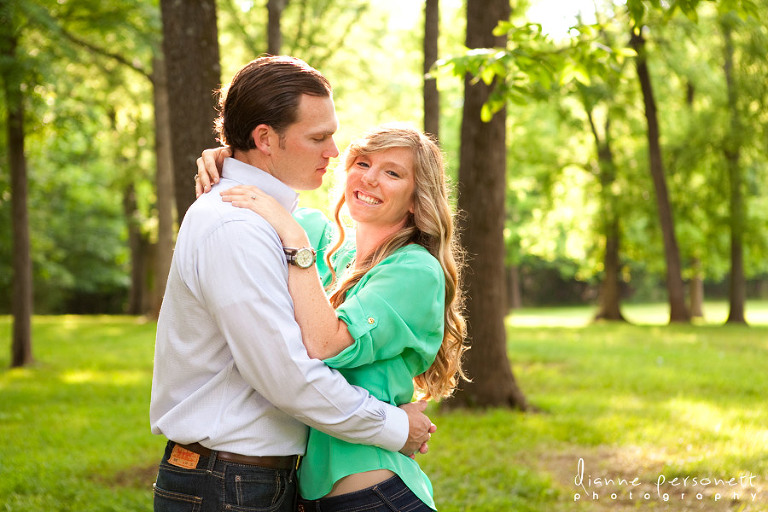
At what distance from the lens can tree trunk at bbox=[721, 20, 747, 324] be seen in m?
19.9

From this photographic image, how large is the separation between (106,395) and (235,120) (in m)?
8.70

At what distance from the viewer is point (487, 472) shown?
6172mm

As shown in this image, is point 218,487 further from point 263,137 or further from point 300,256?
point 263,137

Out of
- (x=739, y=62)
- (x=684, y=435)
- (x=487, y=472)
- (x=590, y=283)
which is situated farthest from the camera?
(x=590, y=283)

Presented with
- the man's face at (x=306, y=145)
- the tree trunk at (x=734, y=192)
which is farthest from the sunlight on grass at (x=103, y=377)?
the tree trunk at (x=734, y=192)

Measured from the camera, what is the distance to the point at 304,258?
233 cm

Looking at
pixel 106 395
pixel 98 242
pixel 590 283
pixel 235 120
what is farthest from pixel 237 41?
pixel 590 283

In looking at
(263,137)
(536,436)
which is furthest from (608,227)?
(263,137)

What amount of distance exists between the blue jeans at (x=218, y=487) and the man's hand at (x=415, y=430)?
1.44ft

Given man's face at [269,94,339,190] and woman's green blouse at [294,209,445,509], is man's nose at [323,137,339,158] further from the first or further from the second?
woman's green blouse at [294,209,445,509]

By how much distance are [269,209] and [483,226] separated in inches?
240

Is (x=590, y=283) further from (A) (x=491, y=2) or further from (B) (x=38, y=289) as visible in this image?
(A) (x=491, y=2)

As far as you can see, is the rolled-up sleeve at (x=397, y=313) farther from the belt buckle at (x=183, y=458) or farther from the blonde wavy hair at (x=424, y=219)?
the belt buckle at (x=183, y=458)

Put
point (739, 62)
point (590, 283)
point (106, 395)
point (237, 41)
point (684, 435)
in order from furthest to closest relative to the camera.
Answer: point (590, 283)
point (237, 41)
point (739, 62)
point (106, 395)
point (684, 435)
